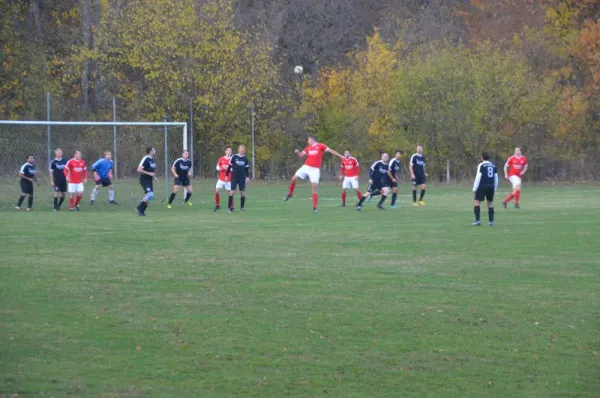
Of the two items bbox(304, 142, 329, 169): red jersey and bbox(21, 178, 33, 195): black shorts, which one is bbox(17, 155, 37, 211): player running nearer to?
bbox(21, 178, 33, 195): black shorts

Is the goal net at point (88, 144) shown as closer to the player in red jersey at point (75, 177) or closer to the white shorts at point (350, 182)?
the player in red jersey at point (75, 177)

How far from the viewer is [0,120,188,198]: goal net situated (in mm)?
34875

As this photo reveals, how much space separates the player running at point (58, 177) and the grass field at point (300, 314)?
8.51 meters

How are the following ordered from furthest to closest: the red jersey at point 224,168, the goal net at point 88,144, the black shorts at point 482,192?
the goal net at point 88,144
the red jersey at point 224,168
the black shorts at point 482,192

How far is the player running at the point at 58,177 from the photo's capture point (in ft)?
89.4

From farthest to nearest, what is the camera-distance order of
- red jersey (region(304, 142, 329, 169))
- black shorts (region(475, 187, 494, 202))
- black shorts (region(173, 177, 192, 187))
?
black shorts (region(173, 177, 192, 187)) < red jersey (region(304, 142, 329, 169)) < black shorts (region(475, 187, 494, 202))

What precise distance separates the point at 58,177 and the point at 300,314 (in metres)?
19.3

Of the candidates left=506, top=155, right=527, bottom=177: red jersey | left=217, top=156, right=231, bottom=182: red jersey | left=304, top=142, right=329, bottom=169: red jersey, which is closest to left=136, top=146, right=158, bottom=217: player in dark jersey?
left=217, top=156, right=231, bottom=182: red jersey

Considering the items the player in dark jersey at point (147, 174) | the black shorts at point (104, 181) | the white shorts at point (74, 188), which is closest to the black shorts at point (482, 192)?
the player in dark jersey at point (147, 174)

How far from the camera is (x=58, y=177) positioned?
27500mm

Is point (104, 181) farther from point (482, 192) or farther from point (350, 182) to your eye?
point (482, 192)

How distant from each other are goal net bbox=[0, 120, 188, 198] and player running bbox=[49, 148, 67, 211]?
625cm

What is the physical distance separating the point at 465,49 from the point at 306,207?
28.3m

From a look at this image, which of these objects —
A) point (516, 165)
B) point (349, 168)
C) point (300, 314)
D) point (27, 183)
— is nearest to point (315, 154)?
point (349, 168)
